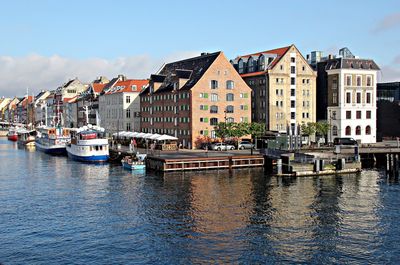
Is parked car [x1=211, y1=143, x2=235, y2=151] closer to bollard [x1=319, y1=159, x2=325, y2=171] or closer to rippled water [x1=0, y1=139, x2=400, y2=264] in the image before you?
rippled water [x1=0, y1=139, x2=400, y2=264]

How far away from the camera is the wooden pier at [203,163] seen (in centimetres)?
8350

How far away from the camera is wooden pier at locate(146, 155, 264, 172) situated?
274 ft

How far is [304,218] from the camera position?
161 ft

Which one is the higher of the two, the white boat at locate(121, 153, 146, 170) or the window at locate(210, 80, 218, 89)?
the window at locate(210, 80, 218, 89)

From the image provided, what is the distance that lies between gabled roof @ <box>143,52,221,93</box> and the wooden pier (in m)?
25.2

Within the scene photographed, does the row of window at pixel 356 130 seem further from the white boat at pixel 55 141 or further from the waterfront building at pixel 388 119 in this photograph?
the white boat at pixel 55 141

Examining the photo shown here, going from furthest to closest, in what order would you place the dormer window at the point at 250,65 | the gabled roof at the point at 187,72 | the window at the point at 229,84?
the dormer window at the point at 250,65 → the window at the point at 229,84 → the gabled roof at the point at 187,72

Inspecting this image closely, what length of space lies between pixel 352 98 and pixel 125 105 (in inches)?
2334

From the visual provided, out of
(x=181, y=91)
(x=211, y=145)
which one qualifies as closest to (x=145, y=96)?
(x=181, y=91)

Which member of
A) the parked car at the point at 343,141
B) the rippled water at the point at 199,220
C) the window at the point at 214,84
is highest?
the window at the point at 214,84

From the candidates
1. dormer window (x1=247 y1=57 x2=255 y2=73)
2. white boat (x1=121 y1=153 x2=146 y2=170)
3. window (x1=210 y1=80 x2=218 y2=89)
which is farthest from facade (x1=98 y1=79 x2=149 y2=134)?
white boat (x1=121 y1=153 x2=146 y2=170)

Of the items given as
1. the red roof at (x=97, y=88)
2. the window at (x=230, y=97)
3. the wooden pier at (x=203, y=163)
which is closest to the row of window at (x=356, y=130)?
the window at (x=230, y=97)

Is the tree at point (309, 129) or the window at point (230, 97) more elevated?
the window at point (230, 97)

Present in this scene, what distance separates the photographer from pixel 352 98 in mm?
118062
